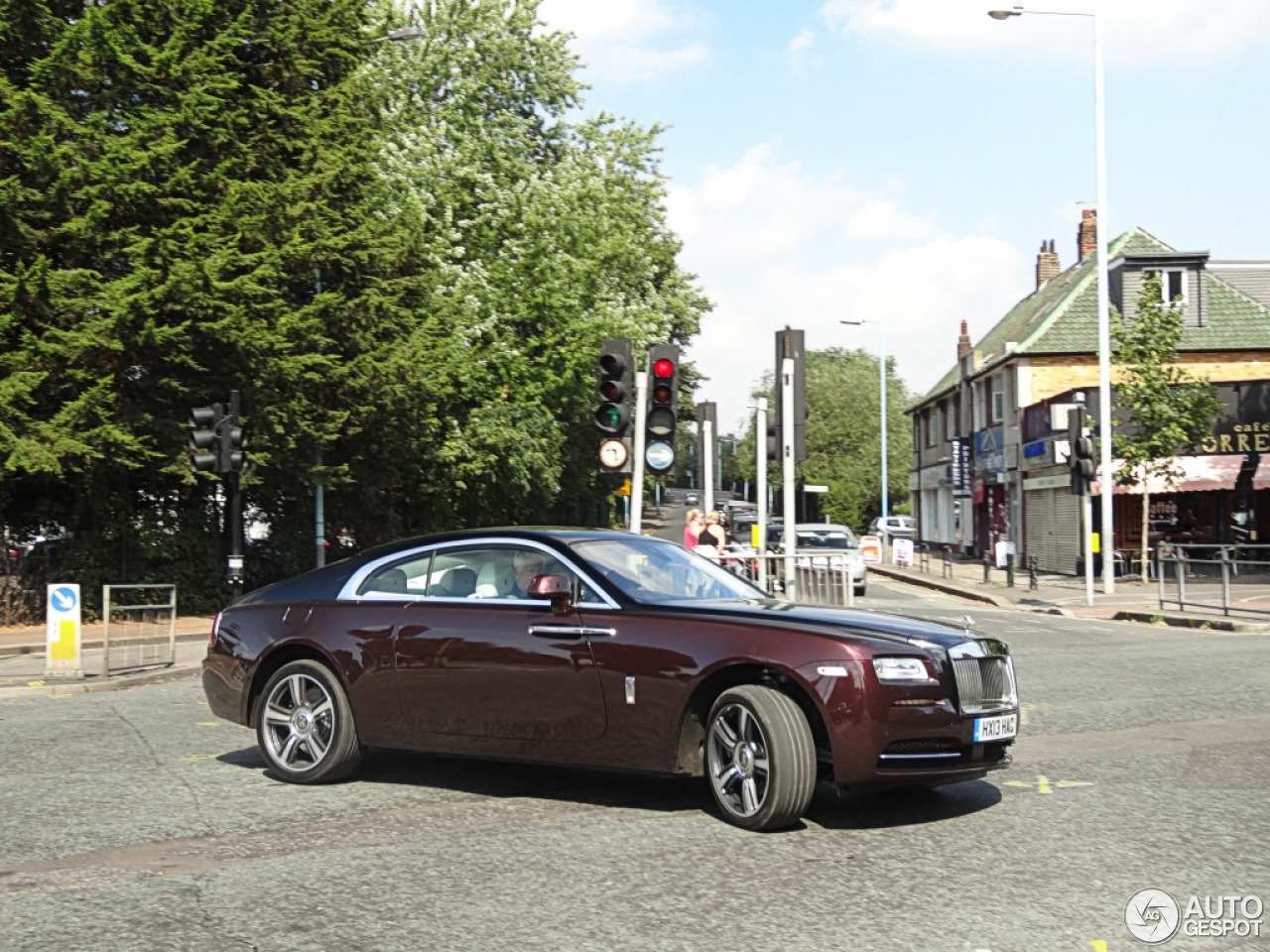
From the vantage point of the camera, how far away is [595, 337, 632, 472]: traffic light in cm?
1672

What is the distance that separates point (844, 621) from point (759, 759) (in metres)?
0.84

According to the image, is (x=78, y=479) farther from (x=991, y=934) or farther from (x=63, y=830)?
(x=991, y=934)

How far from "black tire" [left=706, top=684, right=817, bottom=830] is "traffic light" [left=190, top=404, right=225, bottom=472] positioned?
13.5 m

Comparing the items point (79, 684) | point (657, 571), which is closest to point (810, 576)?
point (79, 684)

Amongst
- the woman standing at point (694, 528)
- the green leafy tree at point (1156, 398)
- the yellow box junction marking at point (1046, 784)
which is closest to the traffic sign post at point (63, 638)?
the woman standing at point (694, 528)

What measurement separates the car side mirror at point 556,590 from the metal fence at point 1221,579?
61.7ft

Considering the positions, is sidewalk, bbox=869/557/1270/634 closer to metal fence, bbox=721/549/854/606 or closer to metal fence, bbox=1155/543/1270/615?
metal fence, bbox=1155/543/1270/615

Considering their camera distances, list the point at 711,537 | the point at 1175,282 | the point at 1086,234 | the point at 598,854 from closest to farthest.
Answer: the point at 598,854 < the point at 711,537 < the point at 1175,282 < the point at 1086,234

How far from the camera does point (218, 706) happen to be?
9.32 metres

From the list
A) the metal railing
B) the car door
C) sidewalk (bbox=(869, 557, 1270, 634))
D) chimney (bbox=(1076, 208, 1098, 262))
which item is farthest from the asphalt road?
chimney (bbox=(1076, 208, 1098, 262))

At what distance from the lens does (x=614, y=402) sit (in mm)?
16781

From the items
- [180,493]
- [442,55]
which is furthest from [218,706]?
[442,55]

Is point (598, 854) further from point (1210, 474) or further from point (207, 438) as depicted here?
point (1210, 474)

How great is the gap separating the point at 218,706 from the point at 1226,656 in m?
11.5
